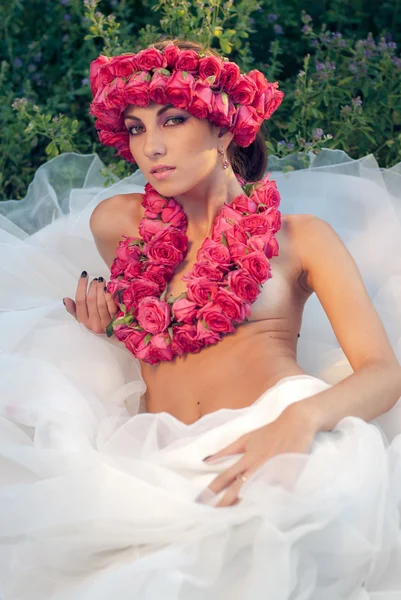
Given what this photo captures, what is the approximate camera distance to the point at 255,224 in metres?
2.80

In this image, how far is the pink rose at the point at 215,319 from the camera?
2.71 metres

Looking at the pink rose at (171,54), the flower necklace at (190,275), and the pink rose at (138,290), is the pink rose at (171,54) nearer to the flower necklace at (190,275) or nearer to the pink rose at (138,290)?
the flower necklace at (190,275)

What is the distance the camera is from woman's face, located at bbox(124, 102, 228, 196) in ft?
8.87

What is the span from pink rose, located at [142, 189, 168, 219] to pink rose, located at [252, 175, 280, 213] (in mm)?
294

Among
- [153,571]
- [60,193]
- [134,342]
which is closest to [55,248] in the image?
[60,193]

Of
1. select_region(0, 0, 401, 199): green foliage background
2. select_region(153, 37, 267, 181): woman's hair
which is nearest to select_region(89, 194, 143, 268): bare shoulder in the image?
select_region(153, 37, 267, 181): woman's hair

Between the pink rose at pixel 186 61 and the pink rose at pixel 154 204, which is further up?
the pink rose at pixel 186 61

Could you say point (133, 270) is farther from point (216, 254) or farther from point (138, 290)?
point (216, 254)

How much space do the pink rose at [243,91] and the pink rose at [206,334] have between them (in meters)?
0.68

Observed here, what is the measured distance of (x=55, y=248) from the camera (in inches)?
137

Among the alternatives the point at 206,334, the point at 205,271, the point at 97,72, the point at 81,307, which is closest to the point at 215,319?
the point at 206,334

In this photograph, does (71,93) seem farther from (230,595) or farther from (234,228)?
(230,595)

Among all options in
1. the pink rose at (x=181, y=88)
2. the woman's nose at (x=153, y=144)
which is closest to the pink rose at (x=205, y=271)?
the woman's nose at (x=153, y=144)

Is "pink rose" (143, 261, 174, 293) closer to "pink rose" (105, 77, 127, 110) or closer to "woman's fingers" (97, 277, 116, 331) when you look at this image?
"woman's fingers" (97, 277, 116, 331)
